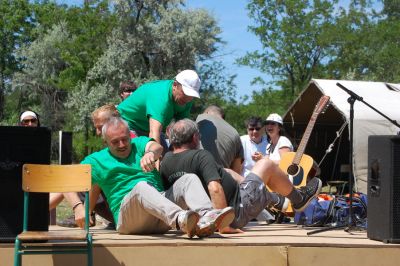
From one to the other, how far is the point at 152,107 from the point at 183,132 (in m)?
0.68

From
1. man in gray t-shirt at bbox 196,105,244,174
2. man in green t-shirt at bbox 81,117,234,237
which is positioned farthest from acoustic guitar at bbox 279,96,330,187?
man in green t-shirt at bbox 81,117,234,237

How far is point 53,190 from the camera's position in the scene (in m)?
4.61

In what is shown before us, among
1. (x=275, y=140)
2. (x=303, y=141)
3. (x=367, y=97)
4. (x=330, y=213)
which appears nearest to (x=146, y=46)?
(x=367, y=97)

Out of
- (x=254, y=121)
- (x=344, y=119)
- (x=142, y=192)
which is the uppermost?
(x=344, y=119)

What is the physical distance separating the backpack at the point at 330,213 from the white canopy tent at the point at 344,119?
5436 mm

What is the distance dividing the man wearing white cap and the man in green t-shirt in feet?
1.48

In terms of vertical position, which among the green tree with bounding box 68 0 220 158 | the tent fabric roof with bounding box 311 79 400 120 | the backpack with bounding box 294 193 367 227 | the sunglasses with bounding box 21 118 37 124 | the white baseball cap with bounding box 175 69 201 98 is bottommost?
the backpack with bounding box 294 193 367 227

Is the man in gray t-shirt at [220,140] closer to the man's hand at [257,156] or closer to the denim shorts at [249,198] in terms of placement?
the denim shorts at [249,198]

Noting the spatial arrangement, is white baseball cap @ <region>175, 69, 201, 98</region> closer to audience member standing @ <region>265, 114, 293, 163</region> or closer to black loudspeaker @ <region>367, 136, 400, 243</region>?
black loudspeaker @ <region>367, 136, 400, 243</region>

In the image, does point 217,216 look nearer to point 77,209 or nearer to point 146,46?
point 77,209

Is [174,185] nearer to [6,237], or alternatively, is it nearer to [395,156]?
[6,237]

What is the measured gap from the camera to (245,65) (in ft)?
99.4

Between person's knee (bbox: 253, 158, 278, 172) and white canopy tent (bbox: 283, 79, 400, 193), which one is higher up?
white canopy tent (bbox: 283, 79, 400, 193)

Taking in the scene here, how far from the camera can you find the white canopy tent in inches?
482
